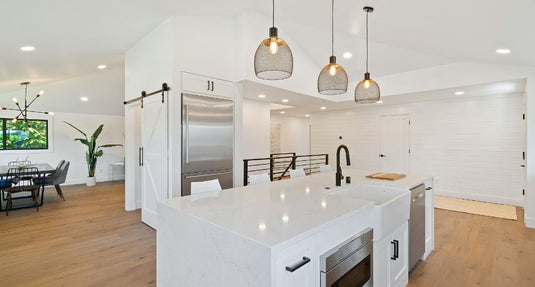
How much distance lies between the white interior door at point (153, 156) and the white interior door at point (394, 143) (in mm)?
6008

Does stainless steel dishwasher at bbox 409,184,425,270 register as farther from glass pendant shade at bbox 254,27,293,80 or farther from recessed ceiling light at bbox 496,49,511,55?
recessed ceiling light at bbox 496,49,511,55

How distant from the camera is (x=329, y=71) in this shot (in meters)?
2.62

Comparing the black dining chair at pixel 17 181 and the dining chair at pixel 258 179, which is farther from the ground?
the dining chair at pixel 258 179

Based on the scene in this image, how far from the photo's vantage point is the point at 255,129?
707cm

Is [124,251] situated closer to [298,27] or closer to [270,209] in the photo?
[270,209]

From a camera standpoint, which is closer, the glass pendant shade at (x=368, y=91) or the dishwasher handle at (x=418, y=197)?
the dishwasher handle at (x=418, y=197)

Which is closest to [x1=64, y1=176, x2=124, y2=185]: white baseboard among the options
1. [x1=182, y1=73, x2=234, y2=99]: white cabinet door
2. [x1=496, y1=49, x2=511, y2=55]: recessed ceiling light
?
[x1=182, y1=73, x2=234, y2=99]: white cabinet door

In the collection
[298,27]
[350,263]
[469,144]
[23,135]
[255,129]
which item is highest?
[298,27]

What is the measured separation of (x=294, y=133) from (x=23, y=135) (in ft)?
28.3

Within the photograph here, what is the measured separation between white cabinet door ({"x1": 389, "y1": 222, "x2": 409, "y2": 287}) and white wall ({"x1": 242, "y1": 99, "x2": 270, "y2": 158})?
4.89m

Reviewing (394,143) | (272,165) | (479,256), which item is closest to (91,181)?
(272,165)

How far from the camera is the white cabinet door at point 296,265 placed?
110cm

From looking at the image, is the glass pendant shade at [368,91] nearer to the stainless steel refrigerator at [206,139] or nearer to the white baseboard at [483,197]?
the stainless steel refrigerator at [206,139]

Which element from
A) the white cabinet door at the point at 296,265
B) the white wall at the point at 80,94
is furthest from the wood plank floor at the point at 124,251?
the white wall at the point at 80,94
